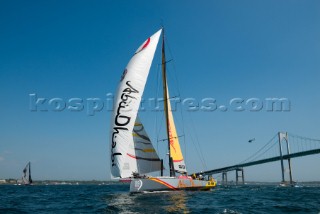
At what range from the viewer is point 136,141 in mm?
21688

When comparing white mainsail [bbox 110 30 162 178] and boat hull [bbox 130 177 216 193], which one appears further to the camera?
boat hull [bbox 130 177 216 193]

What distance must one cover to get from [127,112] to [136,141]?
237 cm

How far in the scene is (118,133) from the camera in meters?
20.2

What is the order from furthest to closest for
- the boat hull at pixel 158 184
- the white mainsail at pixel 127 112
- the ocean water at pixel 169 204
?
the boat hull at pixel 158 184, the white mainsail at pixel 127 112, the ocean water at pixel 169 204

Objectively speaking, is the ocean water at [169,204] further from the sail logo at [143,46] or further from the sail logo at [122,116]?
the sail logo at [143,46]

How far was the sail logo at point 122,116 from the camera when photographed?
66.0 feet

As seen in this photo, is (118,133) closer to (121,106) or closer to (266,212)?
(121,106)

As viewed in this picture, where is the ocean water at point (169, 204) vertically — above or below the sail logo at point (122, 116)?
below

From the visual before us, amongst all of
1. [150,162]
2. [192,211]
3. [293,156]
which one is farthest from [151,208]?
[293,156]

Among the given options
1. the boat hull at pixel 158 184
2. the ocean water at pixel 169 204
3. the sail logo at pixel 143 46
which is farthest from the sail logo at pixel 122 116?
the ocean water at pixel 169 204

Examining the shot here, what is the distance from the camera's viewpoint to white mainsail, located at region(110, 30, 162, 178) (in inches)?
789

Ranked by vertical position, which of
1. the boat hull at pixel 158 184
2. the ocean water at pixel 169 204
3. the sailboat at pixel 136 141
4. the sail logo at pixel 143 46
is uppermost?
the sail logo at pixel 143 46

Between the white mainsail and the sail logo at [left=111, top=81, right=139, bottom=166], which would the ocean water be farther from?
the sail logo at [left=111, top=81, right=139, bottom=166]

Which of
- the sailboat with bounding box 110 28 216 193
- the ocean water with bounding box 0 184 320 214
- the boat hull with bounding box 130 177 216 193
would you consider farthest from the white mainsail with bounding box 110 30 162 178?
the ocean water with bounding box 0 184 320 214
